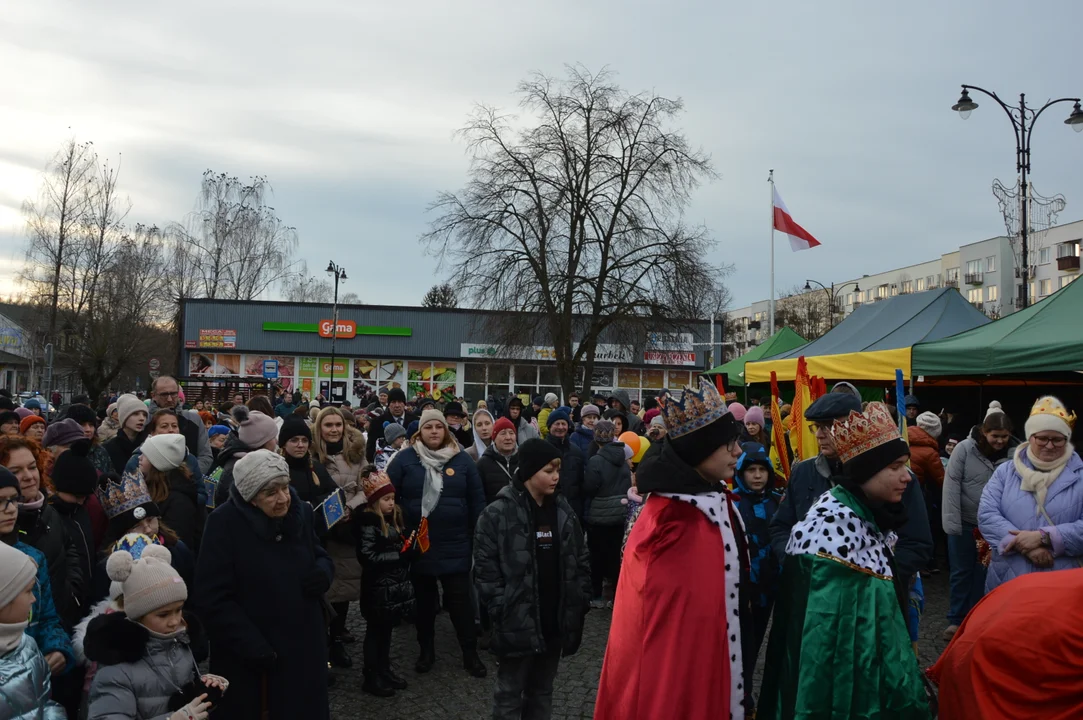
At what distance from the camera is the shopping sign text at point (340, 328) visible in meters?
42.4

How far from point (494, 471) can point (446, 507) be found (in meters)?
0.87

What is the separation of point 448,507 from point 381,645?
1.13 m

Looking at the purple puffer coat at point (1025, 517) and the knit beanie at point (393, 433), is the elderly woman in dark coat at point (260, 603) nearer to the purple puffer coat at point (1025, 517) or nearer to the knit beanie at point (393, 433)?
the purple puffer coat at point (1025, 517)

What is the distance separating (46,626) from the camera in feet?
11.7

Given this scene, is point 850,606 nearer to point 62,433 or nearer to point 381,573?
point 381,573

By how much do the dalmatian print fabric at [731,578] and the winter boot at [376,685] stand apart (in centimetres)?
357

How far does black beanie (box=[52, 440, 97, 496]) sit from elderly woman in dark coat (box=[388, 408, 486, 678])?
2.46 m

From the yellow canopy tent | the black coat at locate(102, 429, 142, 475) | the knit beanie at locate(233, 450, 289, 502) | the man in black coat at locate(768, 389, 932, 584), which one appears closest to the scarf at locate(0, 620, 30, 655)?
the knit beanie at locate(233, 450, 289, 502)

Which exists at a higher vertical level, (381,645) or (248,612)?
(248,612)

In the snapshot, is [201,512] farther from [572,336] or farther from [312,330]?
[312,330]

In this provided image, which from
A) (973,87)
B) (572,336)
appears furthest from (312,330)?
(973,87)

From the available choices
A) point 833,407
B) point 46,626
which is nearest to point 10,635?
point 46,626

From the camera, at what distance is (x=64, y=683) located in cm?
365

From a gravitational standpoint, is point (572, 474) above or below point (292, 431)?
below
